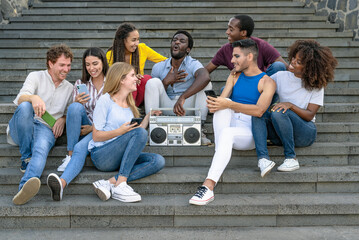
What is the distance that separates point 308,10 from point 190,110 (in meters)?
3.98

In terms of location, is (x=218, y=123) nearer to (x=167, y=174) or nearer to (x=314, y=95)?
(x=167, y=174)

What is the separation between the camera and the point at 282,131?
2.79m

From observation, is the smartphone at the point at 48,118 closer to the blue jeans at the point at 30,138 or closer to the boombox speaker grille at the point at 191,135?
the blue jeans at the point at 30,138

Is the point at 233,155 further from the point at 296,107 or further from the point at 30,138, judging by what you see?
the point at 30,138

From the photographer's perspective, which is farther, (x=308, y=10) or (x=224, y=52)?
(x=308, y=10)

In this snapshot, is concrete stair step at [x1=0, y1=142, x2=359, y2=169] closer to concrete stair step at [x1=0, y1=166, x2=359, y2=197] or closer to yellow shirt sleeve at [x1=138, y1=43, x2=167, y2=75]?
concrete stair step at [x1=0, y1=166, x2=359, y2=197]

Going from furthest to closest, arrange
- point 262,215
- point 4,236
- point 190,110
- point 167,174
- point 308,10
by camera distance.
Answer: point 308,10
point 190,110
point 167,174
point 262,215
point 4,236

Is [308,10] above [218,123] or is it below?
above

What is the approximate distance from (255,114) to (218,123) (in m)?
0.31

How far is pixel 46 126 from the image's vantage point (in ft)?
9.70

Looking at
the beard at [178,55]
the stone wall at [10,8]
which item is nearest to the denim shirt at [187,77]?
the beard at [178,55]

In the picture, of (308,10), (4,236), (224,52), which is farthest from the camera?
(308,10)

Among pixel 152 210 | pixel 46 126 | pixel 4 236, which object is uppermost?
pixel 46 126

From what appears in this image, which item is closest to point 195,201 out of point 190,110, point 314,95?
point 190,110
